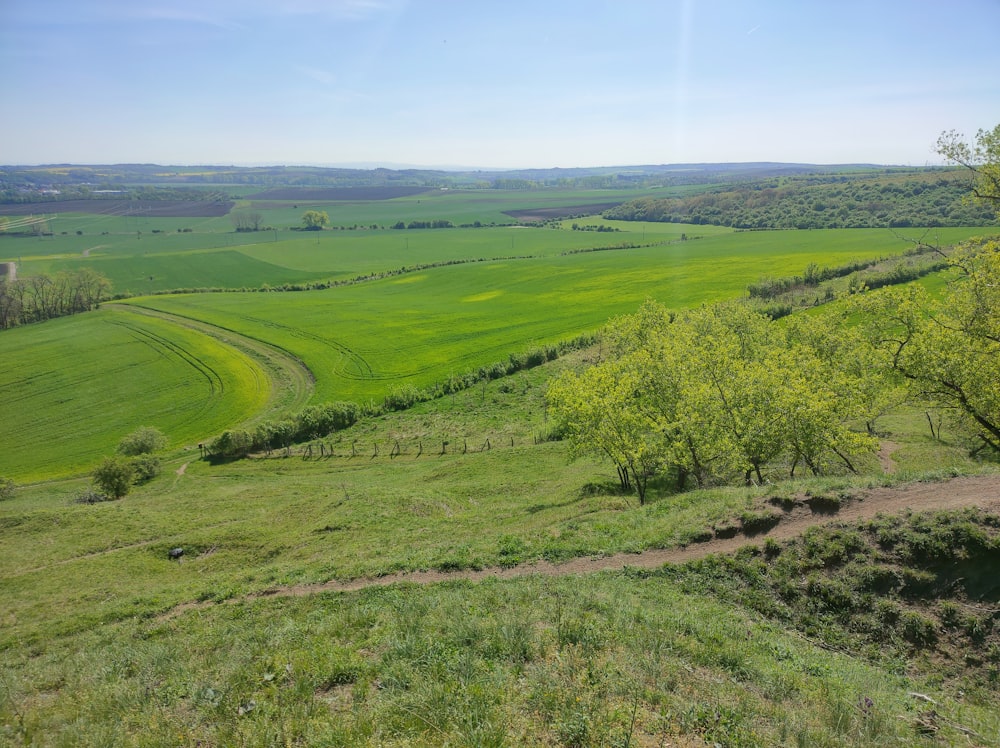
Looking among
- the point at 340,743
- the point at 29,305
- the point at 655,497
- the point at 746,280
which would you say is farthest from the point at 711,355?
the point at 29,305

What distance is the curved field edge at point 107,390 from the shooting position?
58594mm

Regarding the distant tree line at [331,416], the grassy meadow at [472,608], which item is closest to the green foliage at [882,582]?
the grassy meadow at [472,608]

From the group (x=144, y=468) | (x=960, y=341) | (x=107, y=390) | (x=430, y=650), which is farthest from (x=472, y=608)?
(x=107, y=390)

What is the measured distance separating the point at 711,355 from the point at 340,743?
33.1 meters

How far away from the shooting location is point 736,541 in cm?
1847

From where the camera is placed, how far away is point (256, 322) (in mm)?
99312

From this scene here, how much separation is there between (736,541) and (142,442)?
6339cm

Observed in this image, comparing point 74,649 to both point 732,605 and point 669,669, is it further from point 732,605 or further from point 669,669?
point 732,605

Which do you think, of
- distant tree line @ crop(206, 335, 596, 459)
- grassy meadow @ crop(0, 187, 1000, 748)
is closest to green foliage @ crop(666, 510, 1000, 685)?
grassy meadow @ crop(0, 187, 1000, 748)

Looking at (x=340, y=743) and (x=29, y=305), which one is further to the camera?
(x=29, y=305)

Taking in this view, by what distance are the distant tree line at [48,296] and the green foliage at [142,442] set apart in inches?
2955

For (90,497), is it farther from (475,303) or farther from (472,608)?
(475,303)

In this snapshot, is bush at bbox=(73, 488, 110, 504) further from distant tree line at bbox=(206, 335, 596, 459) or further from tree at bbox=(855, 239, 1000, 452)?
tree at bbox=(855, 239, 1000, 452)

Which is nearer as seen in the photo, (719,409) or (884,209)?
(719,409)
